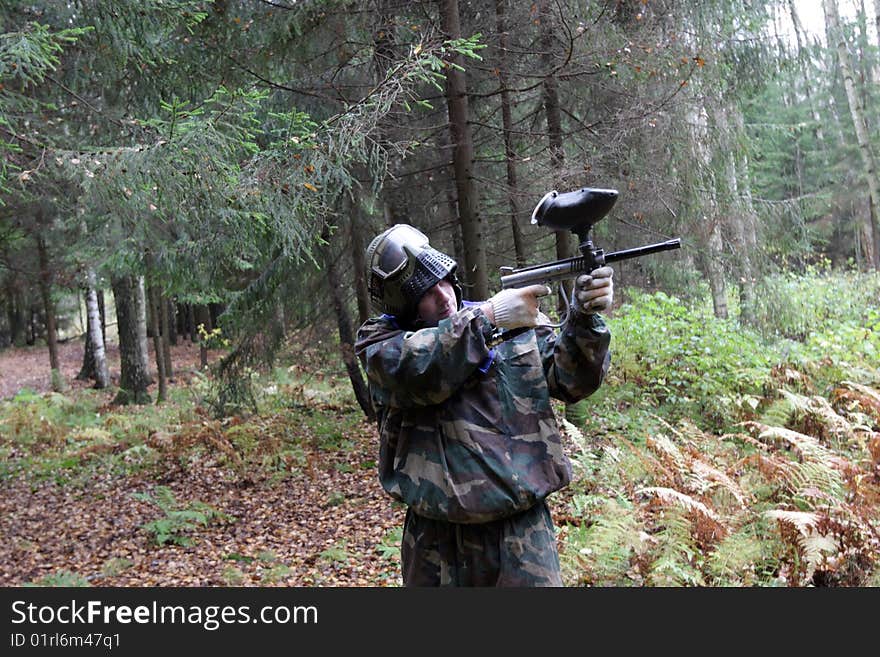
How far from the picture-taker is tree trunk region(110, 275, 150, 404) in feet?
52.1

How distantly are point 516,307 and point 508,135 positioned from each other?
6799 mm

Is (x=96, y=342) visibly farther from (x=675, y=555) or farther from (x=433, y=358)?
(x=433, y=358)

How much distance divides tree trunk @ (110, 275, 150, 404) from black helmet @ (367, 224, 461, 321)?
14421 millimetres

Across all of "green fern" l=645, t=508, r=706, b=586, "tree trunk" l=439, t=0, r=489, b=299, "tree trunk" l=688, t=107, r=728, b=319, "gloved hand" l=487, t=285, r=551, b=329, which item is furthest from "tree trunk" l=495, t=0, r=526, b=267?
"gloved hand" l=487, t=285, r=551, b=329

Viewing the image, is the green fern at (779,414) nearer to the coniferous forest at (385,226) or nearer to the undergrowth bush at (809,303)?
the coniferous forest at (385,226)

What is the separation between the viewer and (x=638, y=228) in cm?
865

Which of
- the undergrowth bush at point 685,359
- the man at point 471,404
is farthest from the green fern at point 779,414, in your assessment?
the man at point 471,404

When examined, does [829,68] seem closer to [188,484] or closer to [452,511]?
[188,484]

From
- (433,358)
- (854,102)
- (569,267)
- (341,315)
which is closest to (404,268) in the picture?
(433,358)

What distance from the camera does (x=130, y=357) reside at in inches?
635

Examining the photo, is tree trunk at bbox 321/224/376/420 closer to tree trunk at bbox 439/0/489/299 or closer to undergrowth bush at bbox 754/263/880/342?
tree trunk at bbox 439/0/489/299

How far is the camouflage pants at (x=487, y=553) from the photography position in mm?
2754

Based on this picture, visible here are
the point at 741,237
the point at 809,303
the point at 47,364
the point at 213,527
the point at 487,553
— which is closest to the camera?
the point at 487,553

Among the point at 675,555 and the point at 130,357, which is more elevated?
the point at 130,357
